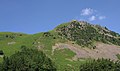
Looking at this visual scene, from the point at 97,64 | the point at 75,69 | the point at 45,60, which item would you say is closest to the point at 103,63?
the point at 97,64

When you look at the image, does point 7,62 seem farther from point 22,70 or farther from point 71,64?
point 71,64

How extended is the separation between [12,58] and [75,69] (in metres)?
66.9

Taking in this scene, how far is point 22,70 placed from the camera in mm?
121438

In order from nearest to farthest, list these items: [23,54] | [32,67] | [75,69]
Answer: [32,67] < [23,54] < [75,69]

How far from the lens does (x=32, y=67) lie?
12100 cm

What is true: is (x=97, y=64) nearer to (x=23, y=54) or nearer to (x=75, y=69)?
(x=23, y=54)

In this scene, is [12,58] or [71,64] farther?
[71,64]

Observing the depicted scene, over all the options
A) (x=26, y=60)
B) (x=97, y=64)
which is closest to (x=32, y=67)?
(x=26, y=60)

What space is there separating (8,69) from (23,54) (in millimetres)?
10105

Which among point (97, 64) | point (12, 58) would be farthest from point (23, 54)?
point (97, 64)

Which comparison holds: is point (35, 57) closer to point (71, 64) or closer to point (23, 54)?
point (23, 54)

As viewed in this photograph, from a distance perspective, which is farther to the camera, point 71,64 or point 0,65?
point 71,64

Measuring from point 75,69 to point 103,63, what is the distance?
60.0m

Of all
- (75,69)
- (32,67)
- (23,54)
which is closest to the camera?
(32,67)
